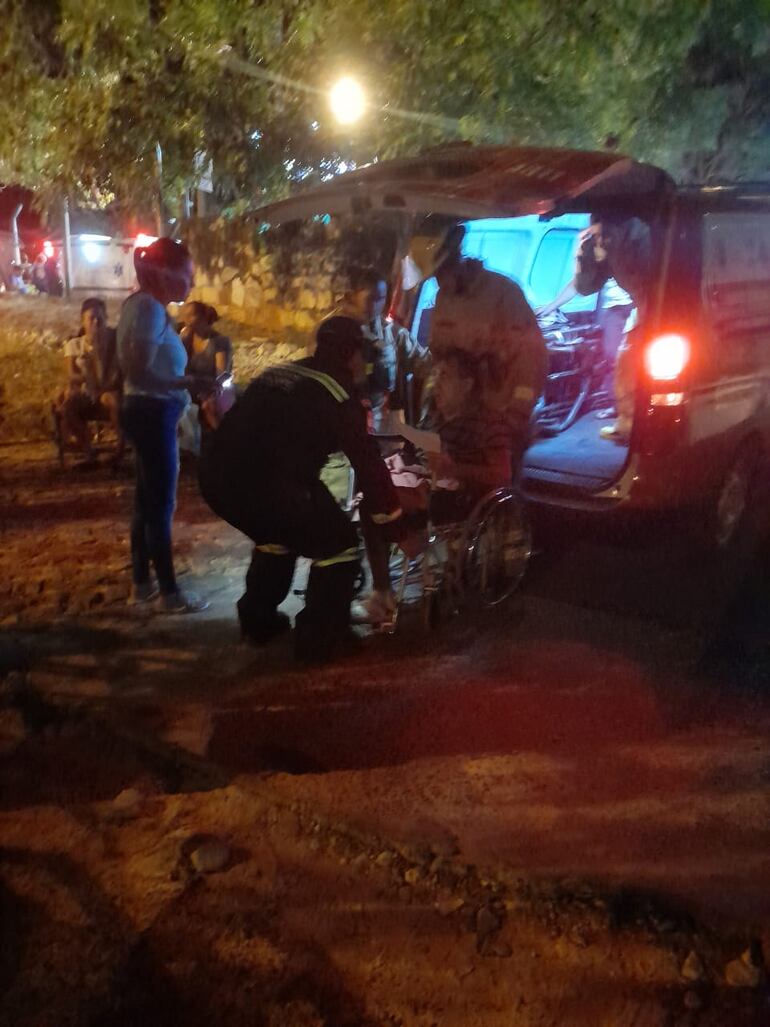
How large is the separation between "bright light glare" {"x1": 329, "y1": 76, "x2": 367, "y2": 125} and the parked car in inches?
215

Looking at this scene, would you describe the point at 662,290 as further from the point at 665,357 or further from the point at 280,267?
the point at 280,267

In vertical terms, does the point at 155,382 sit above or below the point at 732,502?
above

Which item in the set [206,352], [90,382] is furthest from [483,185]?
[90,382]

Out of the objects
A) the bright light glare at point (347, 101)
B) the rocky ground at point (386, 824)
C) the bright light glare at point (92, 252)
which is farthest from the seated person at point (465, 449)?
the bright light glare at point (92, 252)

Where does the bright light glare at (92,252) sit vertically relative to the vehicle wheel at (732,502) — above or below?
above

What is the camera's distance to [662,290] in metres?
4.95

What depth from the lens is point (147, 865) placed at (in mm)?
3271

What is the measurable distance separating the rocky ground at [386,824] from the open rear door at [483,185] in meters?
1.99

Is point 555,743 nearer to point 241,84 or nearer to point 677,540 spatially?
point 677,540

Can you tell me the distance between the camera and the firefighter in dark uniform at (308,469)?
14.3 ft

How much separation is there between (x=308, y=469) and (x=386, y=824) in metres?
1.62

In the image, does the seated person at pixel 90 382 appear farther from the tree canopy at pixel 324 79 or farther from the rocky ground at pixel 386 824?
the tree canopy at pixel 324 79

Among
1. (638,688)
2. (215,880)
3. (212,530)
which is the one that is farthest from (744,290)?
(215,880)

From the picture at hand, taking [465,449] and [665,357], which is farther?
[465,449]
